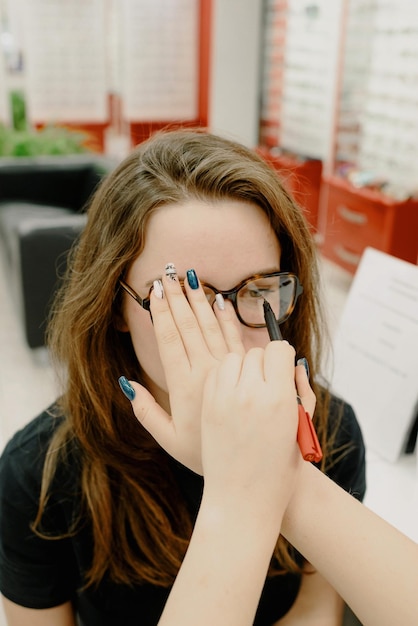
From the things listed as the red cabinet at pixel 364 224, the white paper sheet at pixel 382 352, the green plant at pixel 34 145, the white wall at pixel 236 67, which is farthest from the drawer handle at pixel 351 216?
the white paper sheet at pixel 382 352

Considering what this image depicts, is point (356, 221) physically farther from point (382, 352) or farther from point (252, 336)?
point (252, 336)

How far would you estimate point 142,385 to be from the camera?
93 cm

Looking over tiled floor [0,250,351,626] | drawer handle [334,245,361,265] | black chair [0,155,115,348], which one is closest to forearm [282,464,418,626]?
tiled floor [0,250,351,626]

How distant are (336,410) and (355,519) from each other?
407mm

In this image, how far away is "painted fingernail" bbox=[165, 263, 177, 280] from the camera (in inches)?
30.3

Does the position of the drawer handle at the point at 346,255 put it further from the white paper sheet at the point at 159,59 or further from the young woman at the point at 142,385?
the white paper sheet at the point at 159,59

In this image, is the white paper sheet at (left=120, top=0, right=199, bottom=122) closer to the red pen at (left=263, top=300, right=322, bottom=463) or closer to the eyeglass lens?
the eyeglass lens

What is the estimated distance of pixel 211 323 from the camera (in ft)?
2.25

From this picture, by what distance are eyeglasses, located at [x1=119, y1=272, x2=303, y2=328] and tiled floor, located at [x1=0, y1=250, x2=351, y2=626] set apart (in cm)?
145

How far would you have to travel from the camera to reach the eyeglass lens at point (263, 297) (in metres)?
0.86

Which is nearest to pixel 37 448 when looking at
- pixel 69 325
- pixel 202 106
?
pixel 69 325

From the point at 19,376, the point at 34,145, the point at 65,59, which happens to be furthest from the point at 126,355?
the point at 65,59

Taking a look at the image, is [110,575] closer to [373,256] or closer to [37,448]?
[37,448]

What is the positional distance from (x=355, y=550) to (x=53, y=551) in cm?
51
